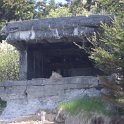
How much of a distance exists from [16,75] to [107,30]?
36.6 feet

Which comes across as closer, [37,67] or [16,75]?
[37,67]

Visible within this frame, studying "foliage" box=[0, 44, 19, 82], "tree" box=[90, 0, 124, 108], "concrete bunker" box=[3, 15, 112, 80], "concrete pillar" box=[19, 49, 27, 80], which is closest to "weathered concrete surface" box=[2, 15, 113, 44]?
"concrete bunker" box=[3, 15, 112, 80]

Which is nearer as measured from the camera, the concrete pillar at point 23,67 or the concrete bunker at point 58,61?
the concrete pillar at point 23,67

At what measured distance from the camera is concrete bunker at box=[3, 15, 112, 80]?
14.3m

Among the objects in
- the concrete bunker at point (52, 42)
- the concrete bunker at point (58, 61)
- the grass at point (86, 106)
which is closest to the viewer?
the grass at point (86, 106)

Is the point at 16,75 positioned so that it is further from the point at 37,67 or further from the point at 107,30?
the point at 107,30

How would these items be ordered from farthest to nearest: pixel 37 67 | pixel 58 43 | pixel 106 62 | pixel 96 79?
pixel 37 67, pixel 58 43, pixel 96 79, pixel 106 62

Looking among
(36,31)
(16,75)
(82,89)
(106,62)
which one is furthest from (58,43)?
(16,75)

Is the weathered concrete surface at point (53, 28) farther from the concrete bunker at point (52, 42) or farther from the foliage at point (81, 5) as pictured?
the foliage at point (81, 5)

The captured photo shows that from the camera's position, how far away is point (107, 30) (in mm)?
11242

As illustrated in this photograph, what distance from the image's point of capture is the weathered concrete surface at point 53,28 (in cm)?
1415

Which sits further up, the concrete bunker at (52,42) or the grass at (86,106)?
the concrete bunker at (52,42)

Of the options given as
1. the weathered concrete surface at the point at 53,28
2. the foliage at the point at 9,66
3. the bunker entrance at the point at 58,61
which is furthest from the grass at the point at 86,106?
the foliage at the point at 9,66

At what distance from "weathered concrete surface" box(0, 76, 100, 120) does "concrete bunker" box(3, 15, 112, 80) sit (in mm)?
1024
